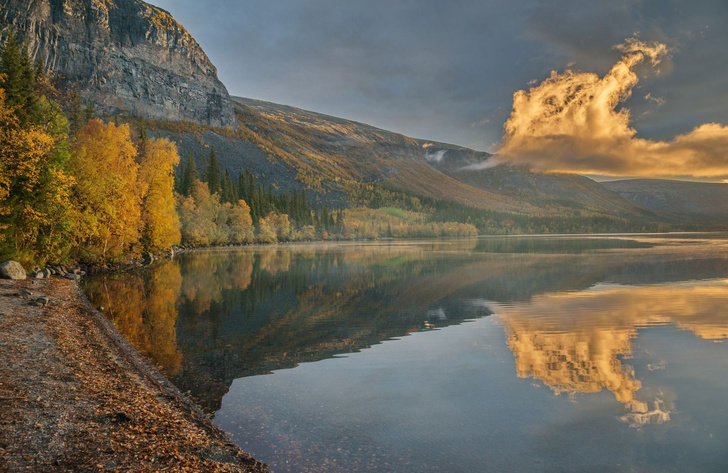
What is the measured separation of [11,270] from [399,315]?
2413 cm

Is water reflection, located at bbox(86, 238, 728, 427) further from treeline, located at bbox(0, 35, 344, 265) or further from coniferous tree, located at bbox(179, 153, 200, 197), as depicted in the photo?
coniferous tree, located at bbox(179, 153, 200, 197)

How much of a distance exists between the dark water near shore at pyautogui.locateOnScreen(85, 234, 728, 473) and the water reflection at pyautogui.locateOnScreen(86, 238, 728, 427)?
14cm

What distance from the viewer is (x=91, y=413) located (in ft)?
31.2

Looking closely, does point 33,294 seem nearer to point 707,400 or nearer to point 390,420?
point 390,420

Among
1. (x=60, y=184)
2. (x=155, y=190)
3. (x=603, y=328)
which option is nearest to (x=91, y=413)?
(x=603, y=328)

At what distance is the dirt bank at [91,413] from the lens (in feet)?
25.0

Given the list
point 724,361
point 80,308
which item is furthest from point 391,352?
point 80,308

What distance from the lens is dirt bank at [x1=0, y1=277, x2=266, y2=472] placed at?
300 inches

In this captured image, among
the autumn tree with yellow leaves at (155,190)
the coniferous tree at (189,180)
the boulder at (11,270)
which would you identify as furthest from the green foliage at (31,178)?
the coniferous tree at (189,180)

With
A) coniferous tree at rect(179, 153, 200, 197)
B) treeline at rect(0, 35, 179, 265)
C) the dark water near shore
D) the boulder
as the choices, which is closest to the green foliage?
treeline at rect(0, 35, 179, 265)

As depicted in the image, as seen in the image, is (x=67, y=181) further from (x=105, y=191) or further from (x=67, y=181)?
(x=105, y=191)

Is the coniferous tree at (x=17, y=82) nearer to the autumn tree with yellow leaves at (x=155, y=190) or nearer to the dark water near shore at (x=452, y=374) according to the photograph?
the dark water near shore at (x=452, y=374)

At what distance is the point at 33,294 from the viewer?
22859 millimetres

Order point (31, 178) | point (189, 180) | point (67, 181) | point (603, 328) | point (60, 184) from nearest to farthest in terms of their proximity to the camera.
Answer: point (603, 328)
point (31, 178)
point (60, 184)
point (67, 181)
point (189, 180)
